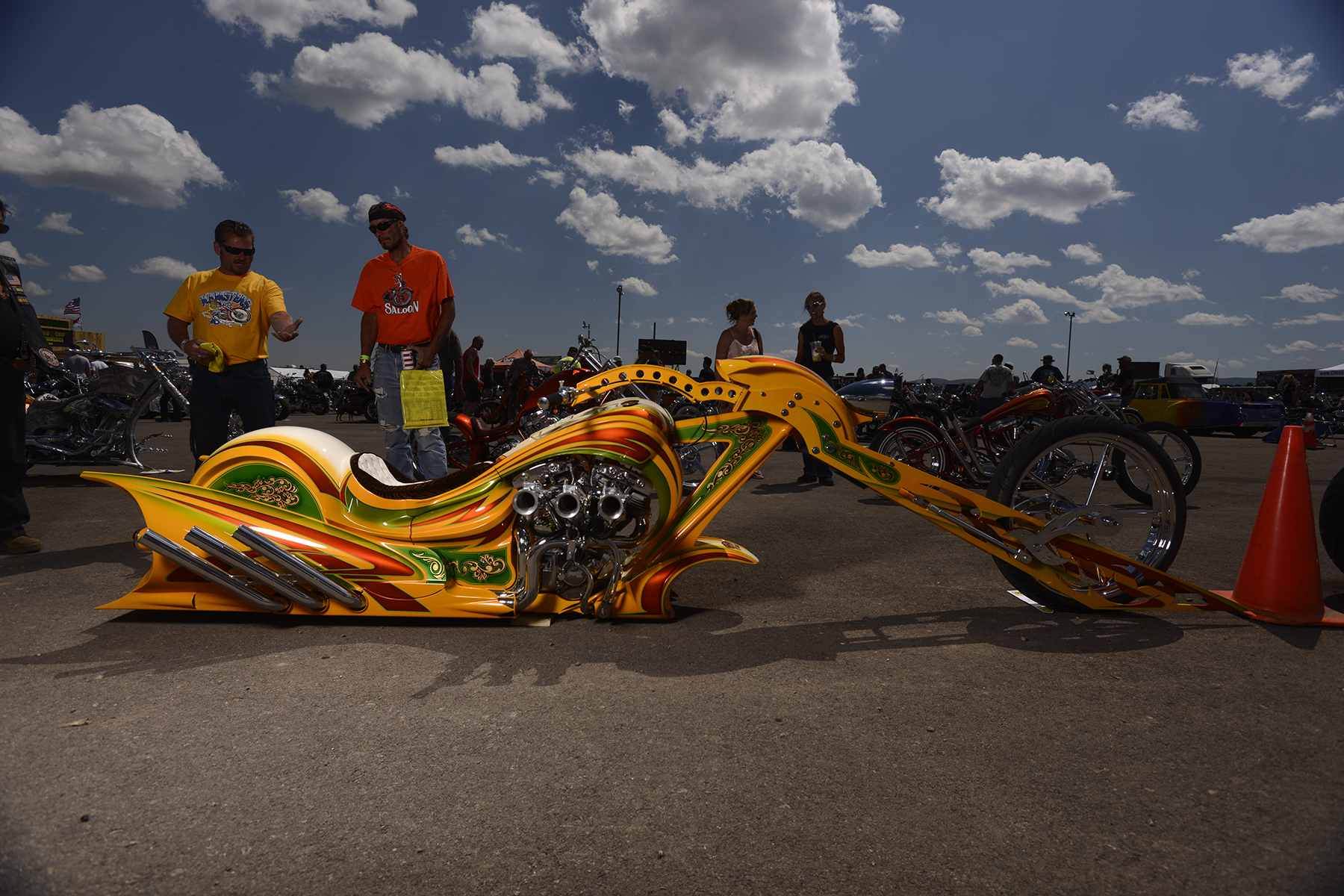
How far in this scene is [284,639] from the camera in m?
2.57

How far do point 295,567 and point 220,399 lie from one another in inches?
70.7

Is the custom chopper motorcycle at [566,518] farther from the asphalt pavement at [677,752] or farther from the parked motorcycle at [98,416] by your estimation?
the parked motorcycle at [98,416]

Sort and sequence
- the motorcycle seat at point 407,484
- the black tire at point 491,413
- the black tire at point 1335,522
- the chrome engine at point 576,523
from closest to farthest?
1. the chrome engine at point 576,523
2. the motorcycle seat at point 407,484
3. the black tire at point 1335,522
4. the black tire at point 491,413

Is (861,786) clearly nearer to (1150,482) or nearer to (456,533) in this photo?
(456,533)

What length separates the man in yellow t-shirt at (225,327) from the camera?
3764mm

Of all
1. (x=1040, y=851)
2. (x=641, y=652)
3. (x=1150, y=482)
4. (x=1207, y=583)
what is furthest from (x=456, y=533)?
(x=1207, y=583)

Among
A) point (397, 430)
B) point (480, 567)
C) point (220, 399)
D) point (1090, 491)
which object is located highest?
point (220, 399)

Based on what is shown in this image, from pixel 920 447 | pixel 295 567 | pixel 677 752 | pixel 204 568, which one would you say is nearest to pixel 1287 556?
pixel 677 752

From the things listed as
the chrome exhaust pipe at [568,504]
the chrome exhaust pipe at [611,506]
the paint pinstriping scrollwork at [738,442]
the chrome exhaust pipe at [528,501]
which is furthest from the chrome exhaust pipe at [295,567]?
the paint pinstriping scrollwork at [738,442]

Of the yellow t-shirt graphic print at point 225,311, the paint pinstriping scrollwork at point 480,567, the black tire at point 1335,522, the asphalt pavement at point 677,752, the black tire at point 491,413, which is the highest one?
the yellow t-shirt graphic print at point 225,311

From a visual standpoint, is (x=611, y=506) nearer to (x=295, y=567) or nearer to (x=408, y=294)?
(x=295, y=567)

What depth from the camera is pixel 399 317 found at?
155 inches

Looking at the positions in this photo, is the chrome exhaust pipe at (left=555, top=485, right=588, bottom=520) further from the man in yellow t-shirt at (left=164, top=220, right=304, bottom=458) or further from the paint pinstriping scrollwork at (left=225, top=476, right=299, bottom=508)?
the man in yellow t-shirt at (left=164, top=220, right=304, bottom=458)

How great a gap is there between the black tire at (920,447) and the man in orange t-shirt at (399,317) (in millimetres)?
4105
